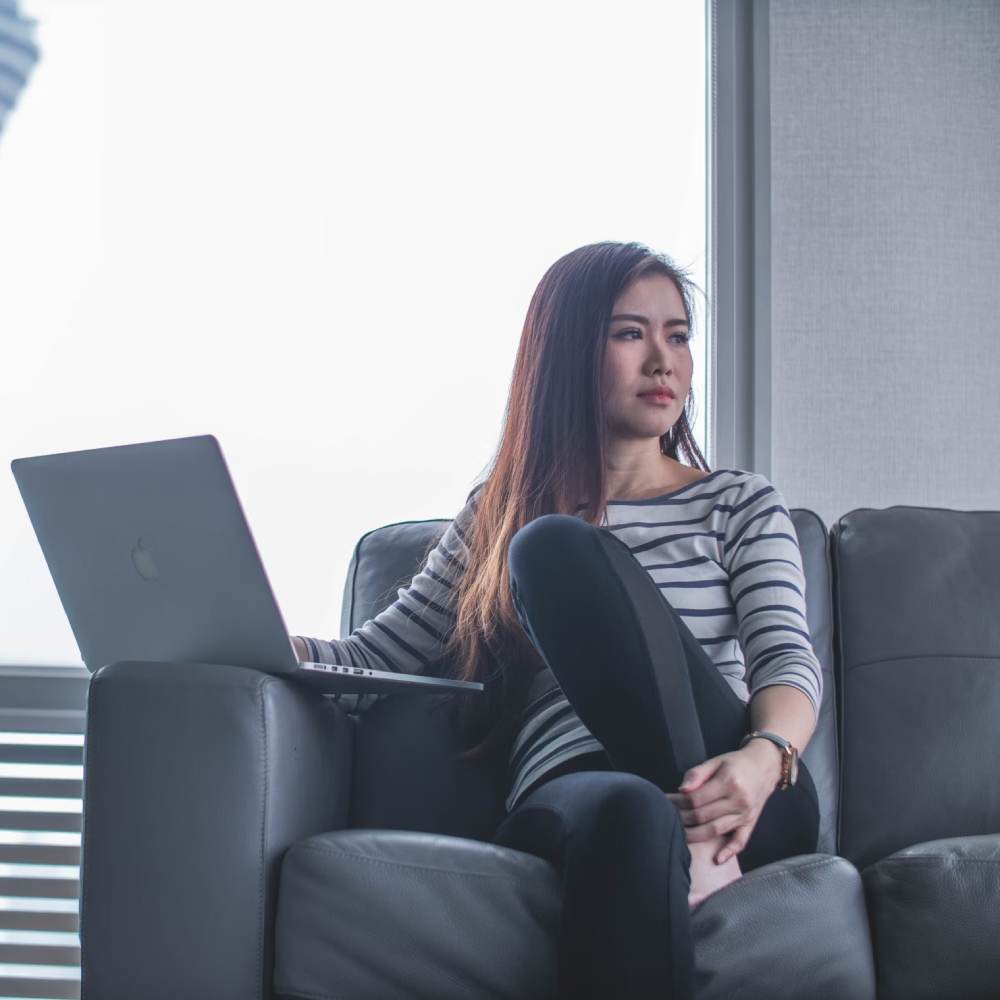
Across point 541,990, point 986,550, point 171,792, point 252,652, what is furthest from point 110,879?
point 986,550

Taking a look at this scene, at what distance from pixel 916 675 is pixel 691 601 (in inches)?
14.7

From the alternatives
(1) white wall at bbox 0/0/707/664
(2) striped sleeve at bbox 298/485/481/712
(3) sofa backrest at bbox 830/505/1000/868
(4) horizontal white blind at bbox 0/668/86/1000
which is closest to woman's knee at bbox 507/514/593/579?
(2) striped sleeve at bbox 298/485/481/712

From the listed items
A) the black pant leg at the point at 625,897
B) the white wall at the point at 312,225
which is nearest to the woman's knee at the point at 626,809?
the black pant leg at the point at 625,897

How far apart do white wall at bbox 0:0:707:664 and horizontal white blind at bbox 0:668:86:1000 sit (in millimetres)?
91

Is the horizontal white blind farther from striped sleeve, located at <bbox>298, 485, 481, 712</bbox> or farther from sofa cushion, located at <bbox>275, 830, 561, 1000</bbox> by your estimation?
sofa cushion, located at <bbox>275, 830, 561, 1000</bbox>

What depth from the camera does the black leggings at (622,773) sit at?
85cm

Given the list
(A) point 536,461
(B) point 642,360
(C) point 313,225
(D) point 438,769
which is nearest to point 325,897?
(D) point 438,769

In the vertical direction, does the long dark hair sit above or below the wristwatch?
above

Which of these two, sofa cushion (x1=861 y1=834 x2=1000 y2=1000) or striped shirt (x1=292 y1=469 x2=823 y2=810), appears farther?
striped shirt (x1=292 y1=469 x2=823 y2=810)

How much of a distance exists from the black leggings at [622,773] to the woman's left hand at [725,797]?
0.02m

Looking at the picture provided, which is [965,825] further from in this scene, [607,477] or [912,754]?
[607,477]

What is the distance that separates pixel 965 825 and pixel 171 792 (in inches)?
39.9

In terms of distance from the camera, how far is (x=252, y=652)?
1.15 meters

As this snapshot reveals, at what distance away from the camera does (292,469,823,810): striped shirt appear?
1242mm
